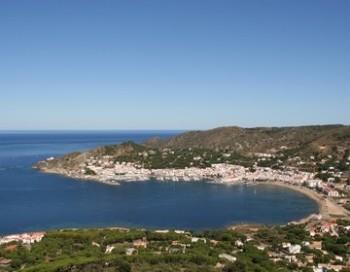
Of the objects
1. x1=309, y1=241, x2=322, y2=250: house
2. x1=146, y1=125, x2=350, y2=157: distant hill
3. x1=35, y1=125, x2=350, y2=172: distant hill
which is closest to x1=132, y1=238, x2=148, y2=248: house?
x1=309, y1=241, x2=322, y2=250: house

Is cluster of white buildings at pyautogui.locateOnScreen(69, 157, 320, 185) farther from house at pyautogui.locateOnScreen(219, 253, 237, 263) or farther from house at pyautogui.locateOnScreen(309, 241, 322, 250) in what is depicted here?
house at pyautogui.locateOnScreen(219, 253, 237, 263)

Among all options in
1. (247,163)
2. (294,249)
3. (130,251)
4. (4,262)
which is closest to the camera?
(130,251)

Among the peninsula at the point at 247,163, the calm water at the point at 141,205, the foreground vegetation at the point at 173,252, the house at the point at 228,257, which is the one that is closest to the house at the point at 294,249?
the foreground vegetation at the point at 173,252

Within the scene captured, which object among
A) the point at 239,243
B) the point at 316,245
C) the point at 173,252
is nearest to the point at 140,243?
the point at 173,252

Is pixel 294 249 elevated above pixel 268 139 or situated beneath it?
situated beneath

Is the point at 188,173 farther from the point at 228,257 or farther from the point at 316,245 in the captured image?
the point at 228,257

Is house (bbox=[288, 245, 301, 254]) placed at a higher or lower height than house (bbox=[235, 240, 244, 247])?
lower

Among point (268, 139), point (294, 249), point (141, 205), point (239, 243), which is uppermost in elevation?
point (268, 139)
